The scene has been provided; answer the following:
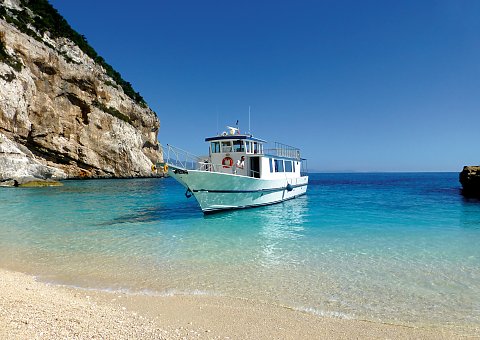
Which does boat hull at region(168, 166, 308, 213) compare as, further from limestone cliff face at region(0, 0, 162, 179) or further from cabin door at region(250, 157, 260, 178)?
limestone cliff face at region(0, 0, 162, 179)

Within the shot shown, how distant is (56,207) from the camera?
22.0 m

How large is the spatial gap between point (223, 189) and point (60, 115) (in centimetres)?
4977

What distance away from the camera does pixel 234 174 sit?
20422 millimetres

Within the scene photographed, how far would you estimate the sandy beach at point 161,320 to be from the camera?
4617 millimetres

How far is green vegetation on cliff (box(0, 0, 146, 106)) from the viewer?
5609 centimetres

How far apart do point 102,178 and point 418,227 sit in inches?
2385

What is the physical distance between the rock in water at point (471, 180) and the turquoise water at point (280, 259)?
22.4 m

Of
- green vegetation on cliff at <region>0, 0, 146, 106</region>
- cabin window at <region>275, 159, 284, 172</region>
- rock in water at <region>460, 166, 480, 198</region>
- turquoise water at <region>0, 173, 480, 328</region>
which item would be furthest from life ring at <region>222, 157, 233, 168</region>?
green vegetation on cliff at <region>0, 0, 146, 106</region>

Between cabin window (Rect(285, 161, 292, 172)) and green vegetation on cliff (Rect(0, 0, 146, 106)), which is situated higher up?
green vegetation on cliff (Rect(0, 0, 146, 106))

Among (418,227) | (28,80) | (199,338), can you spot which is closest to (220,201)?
(418,227)

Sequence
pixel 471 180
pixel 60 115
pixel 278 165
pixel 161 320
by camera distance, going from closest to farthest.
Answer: pixel 161 320
pixel 278 165
pixel 471 180
pixel 60 115

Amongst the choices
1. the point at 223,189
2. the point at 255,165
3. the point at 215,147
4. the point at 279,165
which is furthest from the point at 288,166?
the point at 223,189

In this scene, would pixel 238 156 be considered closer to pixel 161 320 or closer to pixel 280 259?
pixel 280 259

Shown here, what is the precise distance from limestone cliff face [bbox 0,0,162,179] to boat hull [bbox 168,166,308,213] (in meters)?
37.0
